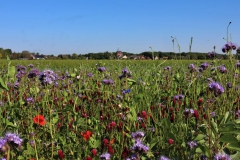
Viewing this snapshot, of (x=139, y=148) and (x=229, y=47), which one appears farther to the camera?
(x=229, y=47)

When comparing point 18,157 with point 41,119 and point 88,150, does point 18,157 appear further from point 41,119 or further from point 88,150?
point 88,150

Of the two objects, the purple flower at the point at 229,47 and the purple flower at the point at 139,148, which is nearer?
the purple flower at the point at 139,148

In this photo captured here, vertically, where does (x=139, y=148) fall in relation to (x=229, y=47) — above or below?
below

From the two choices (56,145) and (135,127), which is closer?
(56,145)

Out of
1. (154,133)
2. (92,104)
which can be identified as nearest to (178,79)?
(92,104)

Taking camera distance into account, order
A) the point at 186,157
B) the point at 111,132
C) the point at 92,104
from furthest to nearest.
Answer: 1. the point at 92,104
2. the point at 111,132
3. the point at 186,157

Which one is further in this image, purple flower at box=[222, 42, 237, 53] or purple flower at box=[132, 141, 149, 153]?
purple flower at box=[222, 42, 237, 53]

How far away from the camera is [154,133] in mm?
2850

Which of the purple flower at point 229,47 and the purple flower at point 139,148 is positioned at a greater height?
the purple flower at point 229,47

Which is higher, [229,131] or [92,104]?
[229,131]

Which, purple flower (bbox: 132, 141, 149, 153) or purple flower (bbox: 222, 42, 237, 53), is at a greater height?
purple flower (bbox: 222, 42, 237, 53)

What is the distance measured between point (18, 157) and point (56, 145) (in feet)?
1.44

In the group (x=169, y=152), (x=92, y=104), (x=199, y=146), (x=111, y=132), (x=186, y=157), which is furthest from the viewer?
(x=92, y=104)

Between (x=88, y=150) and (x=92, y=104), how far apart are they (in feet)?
5.52
